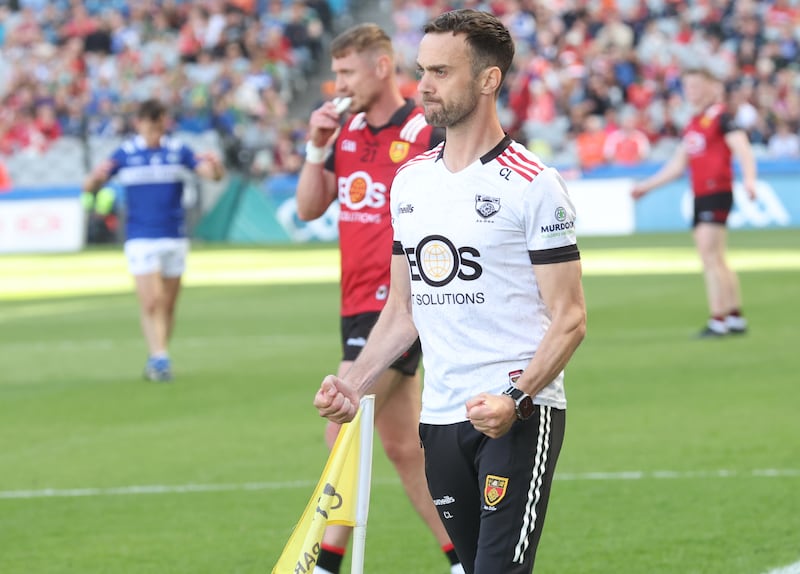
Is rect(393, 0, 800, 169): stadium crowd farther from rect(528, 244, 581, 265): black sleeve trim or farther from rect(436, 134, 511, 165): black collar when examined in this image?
rect(528, 244, 581, 265): black sleeve trim

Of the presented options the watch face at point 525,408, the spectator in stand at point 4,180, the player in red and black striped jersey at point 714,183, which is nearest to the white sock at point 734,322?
the player in red and black striped jersey at point 714,183

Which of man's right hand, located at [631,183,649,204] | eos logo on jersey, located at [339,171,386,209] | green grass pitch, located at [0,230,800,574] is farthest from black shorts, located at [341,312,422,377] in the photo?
man's right hand, located at [631,183,649,204]

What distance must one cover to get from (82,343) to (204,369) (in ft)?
9.48

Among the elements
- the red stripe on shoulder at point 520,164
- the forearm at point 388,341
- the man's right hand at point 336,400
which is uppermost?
the red stripe on shoulder at point 520,164

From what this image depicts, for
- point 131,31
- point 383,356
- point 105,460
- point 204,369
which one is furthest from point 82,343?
point 131,31

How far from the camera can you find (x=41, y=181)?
3781 centimetres

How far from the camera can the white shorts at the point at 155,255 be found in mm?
14078

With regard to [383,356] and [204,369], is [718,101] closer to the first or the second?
[204,369]

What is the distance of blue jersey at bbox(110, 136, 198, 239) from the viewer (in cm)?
1418

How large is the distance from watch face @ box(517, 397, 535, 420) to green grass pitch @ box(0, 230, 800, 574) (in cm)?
267

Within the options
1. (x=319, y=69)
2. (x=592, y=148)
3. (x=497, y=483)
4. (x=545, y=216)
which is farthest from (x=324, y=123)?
(x=319, y=69)

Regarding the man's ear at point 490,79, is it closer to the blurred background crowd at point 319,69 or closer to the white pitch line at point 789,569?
the white pitch line at point 789,569

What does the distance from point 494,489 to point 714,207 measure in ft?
37.7

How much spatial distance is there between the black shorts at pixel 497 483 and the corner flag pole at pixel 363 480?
7.2 inches
